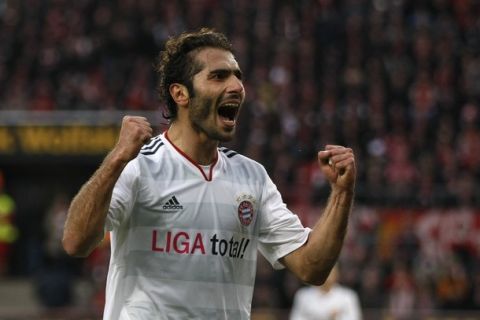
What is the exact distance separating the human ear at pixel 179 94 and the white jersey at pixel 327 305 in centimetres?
702

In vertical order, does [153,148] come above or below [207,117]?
below

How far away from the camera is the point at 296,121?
732 inches

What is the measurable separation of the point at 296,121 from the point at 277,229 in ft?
45.4

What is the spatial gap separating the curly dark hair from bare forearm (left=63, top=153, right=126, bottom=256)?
0.64 m

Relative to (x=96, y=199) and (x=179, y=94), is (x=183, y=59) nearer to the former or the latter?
(x=179, y=94)

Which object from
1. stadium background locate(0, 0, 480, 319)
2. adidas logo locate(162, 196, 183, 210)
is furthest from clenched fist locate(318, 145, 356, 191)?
stadium background locate(0, 0, 480, 319)

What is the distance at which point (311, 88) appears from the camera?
19422 millimetres

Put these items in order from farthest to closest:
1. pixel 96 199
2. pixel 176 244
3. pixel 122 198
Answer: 1. pixel 176 244
2. pixel 122 198
3. pixel 96 199

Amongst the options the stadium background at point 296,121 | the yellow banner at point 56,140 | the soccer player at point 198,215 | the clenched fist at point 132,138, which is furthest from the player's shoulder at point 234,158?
the yellow banner at point 56,140

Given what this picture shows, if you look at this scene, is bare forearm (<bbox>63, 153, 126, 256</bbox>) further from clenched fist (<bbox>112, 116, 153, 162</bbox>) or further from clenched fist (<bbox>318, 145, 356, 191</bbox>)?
clenched fist (<bbox>318, 145, 356, 191</bbox>)

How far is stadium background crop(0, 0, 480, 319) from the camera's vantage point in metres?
15.6

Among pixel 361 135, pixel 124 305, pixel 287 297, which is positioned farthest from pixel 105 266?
pixel 124 305

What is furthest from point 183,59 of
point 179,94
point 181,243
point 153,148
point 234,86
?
point 181,243

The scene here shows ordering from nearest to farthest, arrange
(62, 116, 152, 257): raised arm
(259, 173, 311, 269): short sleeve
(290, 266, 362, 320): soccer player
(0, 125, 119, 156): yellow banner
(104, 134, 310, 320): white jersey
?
(62, 116, 152, 257): raised arm → (104, 134, 310, 320): white jersey → (259, 173, 311, 269): short sleeve → (290, 266, 362, 320): soccer player → (0, 125, 119, 156): yellow banner
